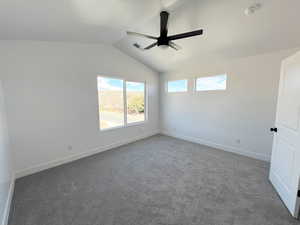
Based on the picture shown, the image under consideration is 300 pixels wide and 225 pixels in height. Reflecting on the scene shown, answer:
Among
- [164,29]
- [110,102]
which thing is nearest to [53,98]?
[110,102]

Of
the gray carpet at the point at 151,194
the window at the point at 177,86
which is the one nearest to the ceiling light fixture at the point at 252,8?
the window at the point at 177,86

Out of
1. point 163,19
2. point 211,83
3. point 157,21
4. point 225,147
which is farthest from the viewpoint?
point 211,83

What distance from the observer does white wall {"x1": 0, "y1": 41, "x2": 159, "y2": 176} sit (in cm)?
233

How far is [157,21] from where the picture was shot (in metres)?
2.58

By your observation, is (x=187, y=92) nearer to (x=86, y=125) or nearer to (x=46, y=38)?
(x=86, y=125)

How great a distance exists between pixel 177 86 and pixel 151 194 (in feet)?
11.5

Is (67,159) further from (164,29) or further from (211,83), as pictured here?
(211,83)

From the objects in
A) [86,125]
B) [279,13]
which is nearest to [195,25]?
[279,13]

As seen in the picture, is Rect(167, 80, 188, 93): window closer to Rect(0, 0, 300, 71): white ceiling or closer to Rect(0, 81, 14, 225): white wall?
Rect(0, 0, 300, 71): white ceiling

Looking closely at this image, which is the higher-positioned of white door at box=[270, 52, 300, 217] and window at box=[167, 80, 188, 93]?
window at box=[167, 80, 188, 93]

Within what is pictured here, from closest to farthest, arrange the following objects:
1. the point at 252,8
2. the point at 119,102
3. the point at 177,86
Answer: the point at 252,8, the point at 119,102, the point at 177,86

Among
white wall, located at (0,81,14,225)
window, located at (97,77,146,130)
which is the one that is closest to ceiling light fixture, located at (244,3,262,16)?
window, located at (97,77,146,130)

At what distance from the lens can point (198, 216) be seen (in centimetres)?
162

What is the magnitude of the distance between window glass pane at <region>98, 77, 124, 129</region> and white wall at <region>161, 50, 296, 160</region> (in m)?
1.94
